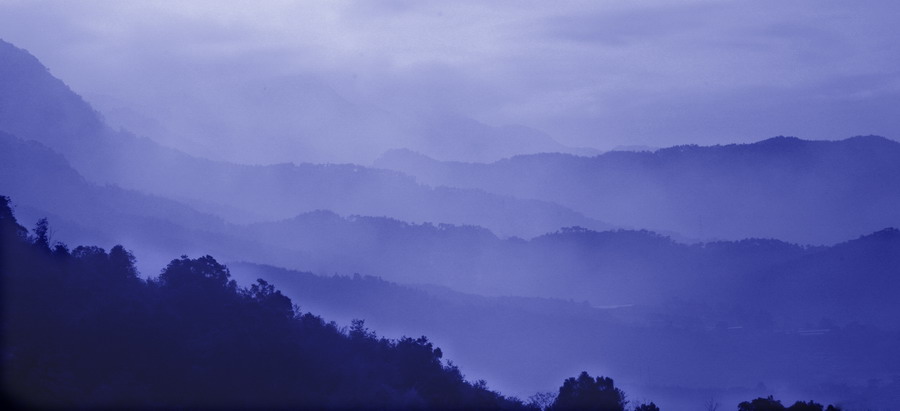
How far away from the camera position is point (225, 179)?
140m

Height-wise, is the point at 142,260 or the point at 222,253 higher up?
the point at 222,253

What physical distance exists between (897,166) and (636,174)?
43.9m

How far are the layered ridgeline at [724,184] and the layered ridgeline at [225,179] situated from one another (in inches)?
601

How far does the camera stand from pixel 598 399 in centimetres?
3128

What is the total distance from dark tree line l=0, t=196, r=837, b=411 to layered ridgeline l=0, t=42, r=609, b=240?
2856 centimetres

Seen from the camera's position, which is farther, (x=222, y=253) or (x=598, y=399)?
(x=222, y=253)

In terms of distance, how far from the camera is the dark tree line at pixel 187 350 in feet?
79.2

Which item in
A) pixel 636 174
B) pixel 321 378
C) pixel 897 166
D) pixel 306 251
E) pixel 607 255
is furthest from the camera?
pixel 636 174

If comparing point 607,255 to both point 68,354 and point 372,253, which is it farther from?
point 68,354

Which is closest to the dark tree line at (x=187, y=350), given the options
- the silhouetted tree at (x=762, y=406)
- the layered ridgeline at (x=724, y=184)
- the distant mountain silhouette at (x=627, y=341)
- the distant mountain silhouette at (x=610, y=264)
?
the silhouetted tree at (x=762, y=406)

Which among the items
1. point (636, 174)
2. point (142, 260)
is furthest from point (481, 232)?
point (142, 260)

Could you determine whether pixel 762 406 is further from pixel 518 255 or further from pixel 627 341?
pixel 518 255

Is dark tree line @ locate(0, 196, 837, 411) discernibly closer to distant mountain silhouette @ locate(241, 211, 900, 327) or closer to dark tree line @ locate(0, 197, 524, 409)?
dark tree line @ locate(0, 197, 524, 409)

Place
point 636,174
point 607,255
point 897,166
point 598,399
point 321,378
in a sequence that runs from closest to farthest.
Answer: point 321,378, point 598,399, point 607,255, point 897,166, point 636,174
